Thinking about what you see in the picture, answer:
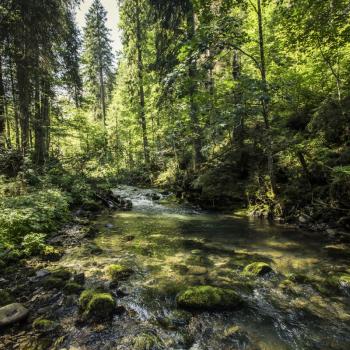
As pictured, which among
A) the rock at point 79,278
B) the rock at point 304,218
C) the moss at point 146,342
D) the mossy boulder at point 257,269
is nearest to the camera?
the moss at point 146,342

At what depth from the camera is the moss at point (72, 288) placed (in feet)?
17.3

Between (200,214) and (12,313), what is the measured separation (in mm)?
9293

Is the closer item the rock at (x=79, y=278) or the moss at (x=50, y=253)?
the rock at (x=79, y=278)

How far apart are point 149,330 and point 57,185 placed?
11002 mm

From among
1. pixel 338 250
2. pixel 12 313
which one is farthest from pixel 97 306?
pixel 338 250

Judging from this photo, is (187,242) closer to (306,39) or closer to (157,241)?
(157,241)

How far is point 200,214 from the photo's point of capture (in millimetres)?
12875

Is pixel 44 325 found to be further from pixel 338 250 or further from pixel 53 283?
pixel 338 250

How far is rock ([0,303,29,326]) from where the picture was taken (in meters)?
4.14

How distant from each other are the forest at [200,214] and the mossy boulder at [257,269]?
30 mm

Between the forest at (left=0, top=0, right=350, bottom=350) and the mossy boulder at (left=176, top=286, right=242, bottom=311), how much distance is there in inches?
0.9

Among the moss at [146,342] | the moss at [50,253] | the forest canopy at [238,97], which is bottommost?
the moss at [146,342]

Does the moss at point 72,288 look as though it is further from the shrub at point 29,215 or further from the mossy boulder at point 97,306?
the shrub at point 29,215


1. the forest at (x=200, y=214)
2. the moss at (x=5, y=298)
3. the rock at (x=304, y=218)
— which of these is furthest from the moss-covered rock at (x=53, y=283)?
the rock at (x=304, y=218)
